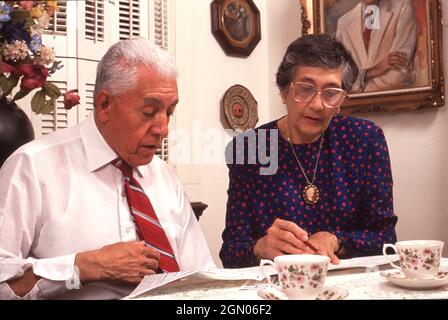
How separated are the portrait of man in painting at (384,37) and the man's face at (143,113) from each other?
101 cm

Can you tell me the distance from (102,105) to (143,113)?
8cm

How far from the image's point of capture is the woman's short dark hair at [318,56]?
3.60 feet

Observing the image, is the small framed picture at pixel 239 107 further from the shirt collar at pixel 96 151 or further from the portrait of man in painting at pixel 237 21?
the shirt collar at pixel 96 151

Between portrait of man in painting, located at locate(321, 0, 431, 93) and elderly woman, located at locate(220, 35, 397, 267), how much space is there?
59cm

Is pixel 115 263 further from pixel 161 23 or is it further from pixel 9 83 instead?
pixel 161 23

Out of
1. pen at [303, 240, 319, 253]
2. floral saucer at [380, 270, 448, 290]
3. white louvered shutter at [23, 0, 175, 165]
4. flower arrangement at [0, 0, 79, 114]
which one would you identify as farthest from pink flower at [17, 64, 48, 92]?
floral saucer at [380, 270, 448, 290]

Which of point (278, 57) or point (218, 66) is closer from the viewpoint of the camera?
point (218, 66)

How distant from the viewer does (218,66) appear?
1.82m

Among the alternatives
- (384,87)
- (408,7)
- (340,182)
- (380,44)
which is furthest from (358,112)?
(340,182)

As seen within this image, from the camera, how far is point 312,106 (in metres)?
1.11

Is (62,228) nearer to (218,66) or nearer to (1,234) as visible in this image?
(1,234)

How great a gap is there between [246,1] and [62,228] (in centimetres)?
130

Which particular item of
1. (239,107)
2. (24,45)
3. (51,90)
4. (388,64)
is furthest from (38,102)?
(388,64)

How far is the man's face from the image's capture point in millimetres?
895
